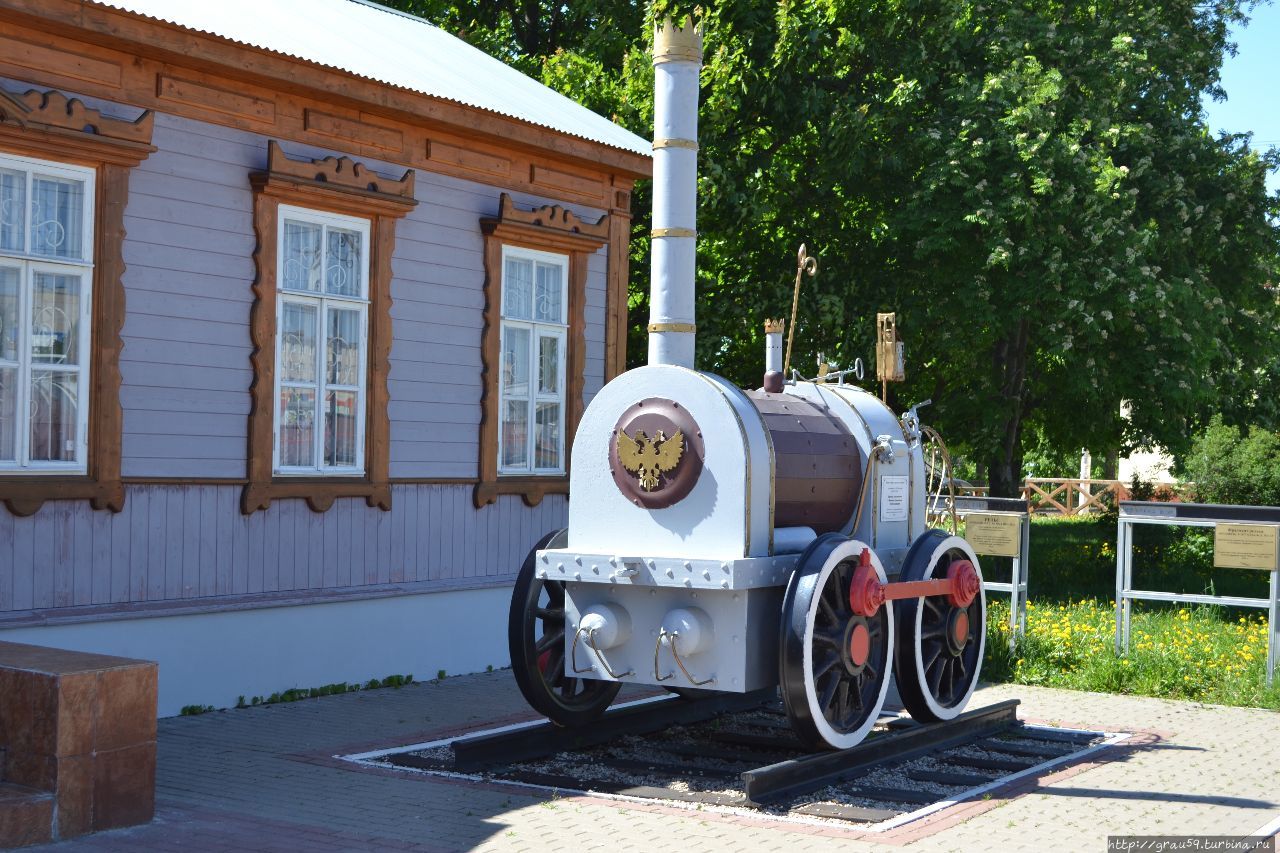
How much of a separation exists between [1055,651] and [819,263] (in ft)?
28.2

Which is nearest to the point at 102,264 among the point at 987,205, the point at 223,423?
the point at 223,423

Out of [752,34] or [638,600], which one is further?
[752,34]

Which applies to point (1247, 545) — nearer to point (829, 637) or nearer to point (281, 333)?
point (829, 637)

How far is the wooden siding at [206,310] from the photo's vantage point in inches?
384

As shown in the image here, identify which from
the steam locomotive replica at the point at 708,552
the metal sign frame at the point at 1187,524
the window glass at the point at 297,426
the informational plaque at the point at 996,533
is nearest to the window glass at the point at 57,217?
the window glass at the point at 297,426

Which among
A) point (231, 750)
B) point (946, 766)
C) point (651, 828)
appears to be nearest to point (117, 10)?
point (231, 750)

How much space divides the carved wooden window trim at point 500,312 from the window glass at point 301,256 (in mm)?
1794

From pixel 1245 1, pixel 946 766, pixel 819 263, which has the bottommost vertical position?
pixel 946 766

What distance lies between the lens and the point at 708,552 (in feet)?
26.8

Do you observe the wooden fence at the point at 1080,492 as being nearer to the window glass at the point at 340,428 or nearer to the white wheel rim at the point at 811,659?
the window glass at the point at 340,428

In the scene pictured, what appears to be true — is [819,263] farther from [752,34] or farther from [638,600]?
[638,600]

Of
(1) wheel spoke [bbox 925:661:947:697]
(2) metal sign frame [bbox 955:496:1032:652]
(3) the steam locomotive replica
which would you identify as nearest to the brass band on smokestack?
(3) the steam locomotive replica

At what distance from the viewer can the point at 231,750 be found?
8750 mm

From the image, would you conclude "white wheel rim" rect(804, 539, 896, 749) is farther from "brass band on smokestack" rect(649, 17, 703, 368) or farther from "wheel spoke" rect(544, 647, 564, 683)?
"wheel spoke" rect(544, 647, 564, 683)
